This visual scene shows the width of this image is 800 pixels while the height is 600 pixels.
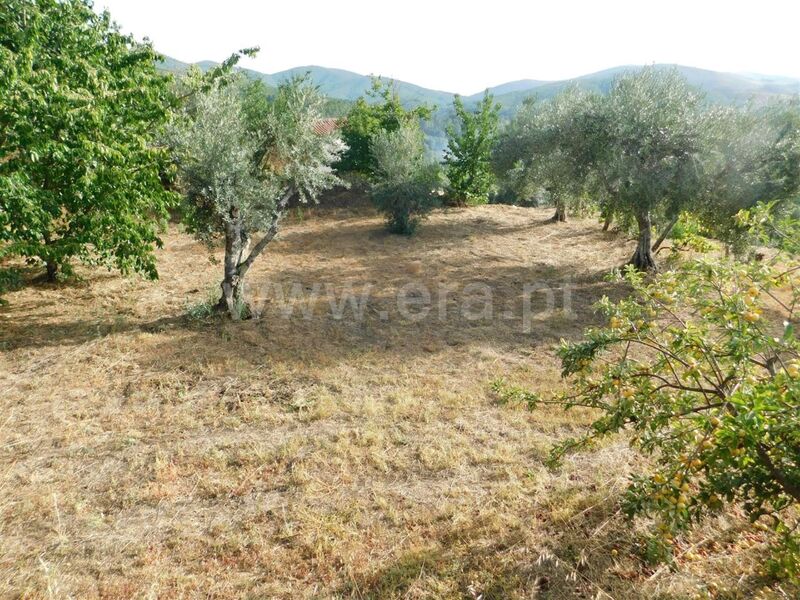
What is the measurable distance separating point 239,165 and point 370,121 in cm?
1777

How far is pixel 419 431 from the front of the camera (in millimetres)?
7473

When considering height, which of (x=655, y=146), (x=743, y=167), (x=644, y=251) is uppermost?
(x=655, y=146)

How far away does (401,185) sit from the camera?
20375 mm

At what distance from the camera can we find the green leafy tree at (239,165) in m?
9.74

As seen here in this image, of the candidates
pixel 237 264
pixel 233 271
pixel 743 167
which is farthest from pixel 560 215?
pixel 233 271

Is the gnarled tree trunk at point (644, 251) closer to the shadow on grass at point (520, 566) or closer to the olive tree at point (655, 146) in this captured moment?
the olive tree at point (655, 146)

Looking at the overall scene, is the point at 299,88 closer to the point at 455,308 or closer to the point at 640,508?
the point at 455,308

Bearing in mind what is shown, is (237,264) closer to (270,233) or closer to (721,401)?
(270,233)

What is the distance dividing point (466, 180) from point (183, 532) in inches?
953

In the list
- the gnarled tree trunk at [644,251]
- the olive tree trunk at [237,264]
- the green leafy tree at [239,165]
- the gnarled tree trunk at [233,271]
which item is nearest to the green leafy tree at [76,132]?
the green leafy tree at [239,165]

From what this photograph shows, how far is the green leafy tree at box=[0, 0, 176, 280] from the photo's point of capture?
7.54 m

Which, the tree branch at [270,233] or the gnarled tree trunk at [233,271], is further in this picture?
the tree branch at [270,233]

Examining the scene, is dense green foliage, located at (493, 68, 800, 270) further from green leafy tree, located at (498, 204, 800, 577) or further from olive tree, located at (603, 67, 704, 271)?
green leafy tree, located at (498, 204, 800, 577)

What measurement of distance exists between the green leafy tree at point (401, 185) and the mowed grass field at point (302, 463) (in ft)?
28.6
